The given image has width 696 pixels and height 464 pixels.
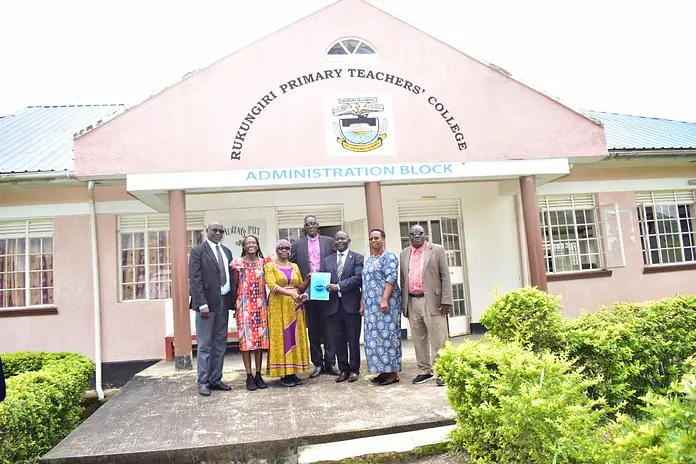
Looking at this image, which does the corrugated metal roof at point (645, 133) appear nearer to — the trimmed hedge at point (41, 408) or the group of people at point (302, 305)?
the group of people at point (302, 305)

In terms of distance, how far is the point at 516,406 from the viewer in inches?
109

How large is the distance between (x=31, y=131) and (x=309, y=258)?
7.73 m

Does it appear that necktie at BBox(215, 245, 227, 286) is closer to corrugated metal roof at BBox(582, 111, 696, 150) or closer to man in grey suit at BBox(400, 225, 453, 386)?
man in grey suit at BBox(400, 225, 453, 386)

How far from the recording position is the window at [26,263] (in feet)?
27.3

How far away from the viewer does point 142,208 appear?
8.51 metres

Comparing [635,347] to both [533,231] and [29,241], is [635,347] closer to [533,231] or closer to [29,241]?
[533,231]

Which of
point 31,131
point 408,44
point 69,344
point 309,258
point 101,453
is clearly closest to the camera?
point 101,453

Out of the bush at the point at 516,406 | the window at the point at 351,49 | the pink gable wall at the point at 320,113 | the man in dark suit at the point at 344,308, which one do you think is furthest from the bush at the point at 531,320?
the window at the point at 351,49

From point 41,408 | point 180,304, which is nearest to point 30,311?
point 180,304

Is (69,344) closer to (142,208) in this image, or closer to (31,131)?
(142,208)

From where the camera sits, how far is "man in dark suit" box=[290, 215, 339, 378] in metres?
6.04

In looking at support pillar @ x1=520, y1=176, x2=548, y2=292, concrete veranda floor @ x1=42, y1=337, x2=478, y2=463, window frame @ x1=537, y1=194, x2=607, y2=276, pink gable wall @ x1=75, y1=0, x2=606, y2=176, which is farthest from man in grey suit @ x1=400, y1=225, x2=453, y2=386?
window frame @ x1=537, y1=194, x2=607, y2=276

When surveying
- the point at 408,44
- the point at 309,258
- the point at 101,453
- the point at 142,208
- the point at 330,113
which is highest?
the point at 408,44

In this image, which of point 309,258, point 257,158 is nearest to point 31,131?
point 257,158
